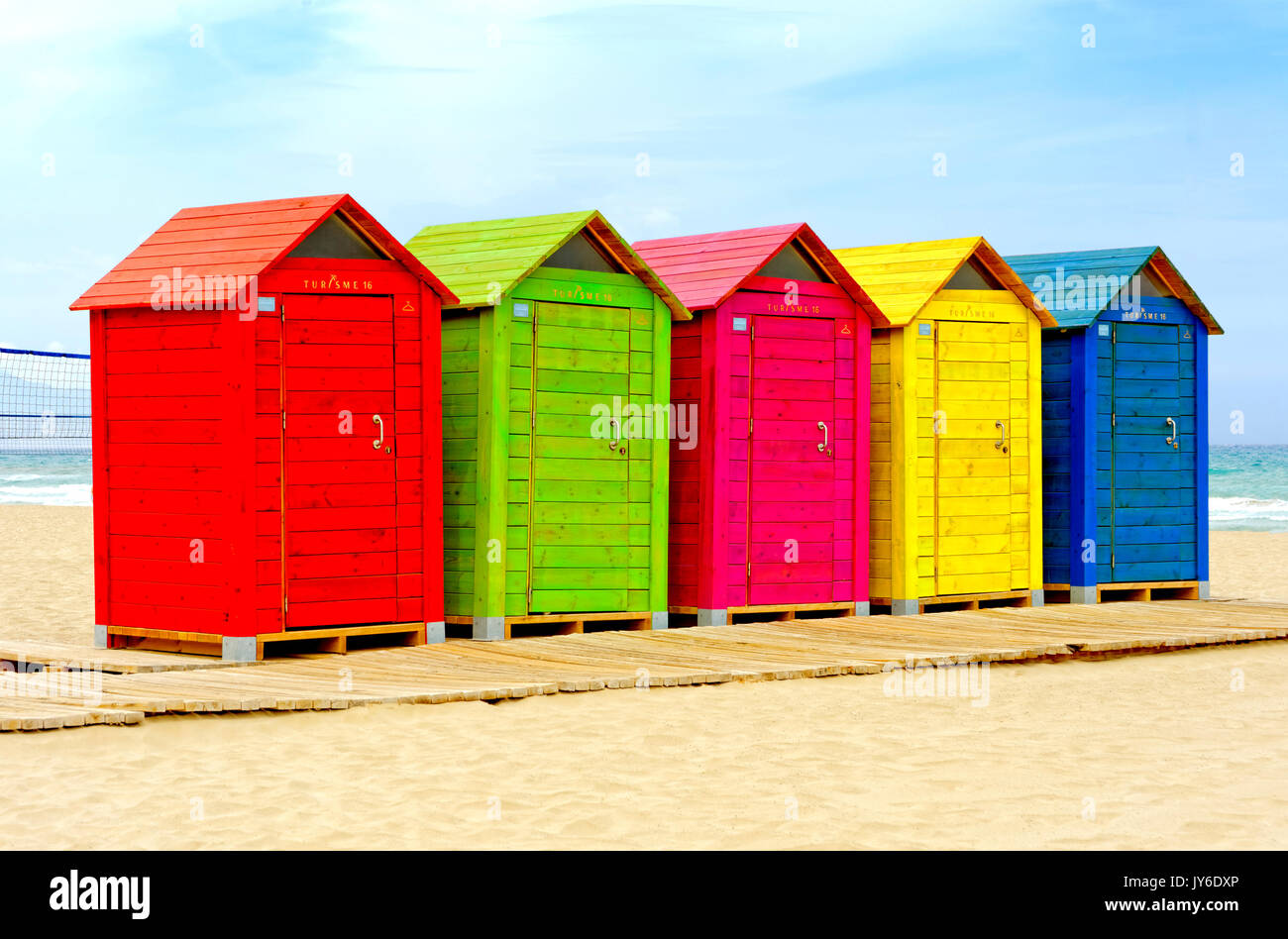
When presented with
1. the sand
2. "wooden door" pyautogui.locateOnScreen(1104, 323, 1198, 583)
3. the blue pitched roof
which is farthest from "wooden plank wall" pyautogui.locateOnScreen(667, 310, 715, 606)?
"wooden door" pyautogui.locateOnScreen(1104, 323, 1198, 583)

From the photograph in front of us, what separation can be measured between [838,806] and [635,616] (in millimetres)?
4742

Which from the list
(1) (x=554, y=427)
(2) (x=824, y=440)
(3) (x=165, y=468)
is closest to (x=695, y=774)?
(1) (x=554, y=427)

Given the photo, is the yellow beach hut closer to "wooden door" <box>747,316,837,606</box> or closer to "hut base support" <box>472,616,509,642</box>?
"wooden door" <box>747,316,837,606</box>

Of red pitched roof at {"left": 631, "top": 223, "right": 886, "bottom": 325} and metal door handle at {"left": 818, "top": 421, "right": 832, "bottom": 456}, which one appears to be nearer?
red pitched roof at {"left": 631, "top": 223, "right": 886, "bottom": 325}

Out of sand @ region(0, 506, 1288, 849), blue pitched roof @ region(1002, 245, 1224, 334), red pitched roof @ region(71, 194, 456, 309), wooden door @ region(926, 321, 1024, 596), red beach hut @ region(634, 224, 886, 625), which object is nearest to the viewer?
sand @ region(0, 506, 1288, 849)

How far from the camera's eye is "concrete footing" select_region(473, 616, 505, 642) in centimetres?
1009

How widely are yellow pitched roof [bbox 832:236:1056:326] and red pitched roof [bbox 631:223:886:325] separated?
1.20 feet

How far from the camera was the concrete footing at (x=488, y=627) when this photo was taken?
1009 cm

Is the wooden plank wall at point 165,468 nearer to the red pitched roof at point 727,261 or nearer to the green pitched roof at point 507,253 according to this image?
the green pitched roof at point 507,253

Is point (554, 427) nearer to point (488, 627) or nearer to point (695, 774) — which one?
point (488, 627)

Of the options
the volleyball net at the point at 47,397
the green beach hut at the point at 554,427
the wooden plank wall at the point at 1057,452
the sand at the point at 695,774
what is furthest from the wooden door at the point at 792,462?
the volleyball net at the point at 47,397

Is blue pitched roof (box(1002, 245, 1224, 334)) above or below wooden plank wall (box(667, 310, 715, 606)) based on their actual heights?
above

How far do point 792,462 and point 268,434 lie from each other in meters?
3.94

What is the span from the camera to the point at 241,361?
898 centimetres
